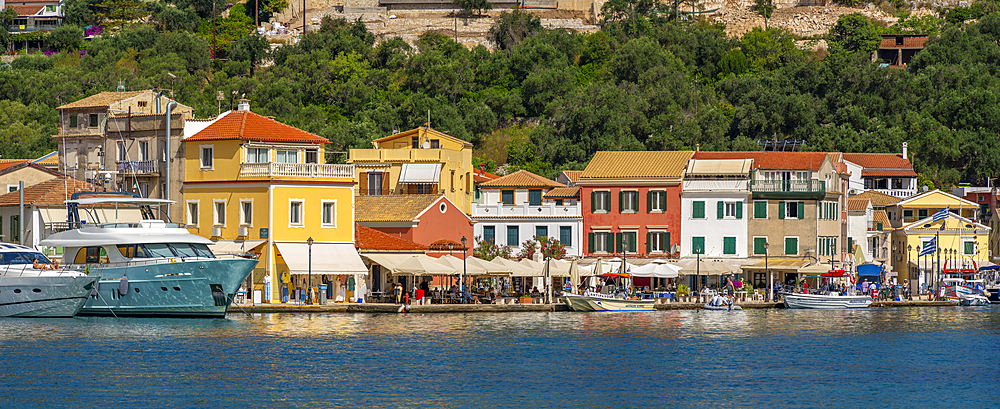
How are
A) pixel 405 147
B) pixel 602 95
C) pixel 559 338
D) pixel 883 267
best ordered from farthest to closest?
pixel 602 95, pixel 883 267, pixel 405 147, pixel 559 338

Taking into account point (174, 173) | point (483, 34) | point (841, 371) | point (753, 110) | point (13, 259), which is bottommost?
point (841, 371)

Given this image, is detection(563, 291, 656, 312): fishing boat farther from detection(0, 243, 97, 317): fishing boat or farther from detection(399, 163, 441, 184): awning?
detection(0, 243, 97, 317): fishing boat

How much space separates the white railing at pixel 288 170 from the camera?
5919cm

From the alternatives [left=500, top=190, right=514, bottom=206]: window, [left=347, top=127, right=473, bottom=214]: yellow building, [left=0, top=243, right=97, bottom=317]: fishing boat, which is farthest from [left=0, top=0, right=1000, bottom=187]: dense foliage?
[left=0, top=243, right=97, bottom=317]: fishing boat

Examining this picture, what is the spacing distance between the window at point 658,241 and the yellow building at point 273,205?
19724 mm

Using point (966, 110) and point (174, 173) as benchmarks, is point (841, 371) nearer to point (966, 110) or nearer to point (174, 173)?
point (174, 173)

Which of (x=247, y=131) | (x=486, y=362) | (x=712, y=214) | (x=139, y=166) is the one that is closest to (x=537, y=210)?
(x=712, y=214)

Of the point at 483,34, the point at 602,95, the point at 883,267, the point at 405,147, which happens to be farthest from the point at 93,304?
the point at 483,34

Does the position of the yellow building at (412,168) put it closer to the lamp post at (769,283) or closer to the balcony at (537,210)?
the balcony at (537,210)

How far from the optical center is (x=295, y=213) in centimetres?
5962

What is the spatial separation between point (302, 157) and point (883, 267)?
40192 millimetres

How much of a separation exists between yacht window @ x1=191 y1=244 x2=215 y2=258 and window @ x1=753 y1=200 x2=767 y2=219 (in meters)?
32.9

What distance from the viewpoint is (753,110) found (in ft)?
361

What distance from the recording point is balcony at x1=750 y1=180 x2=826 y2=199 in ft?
242
